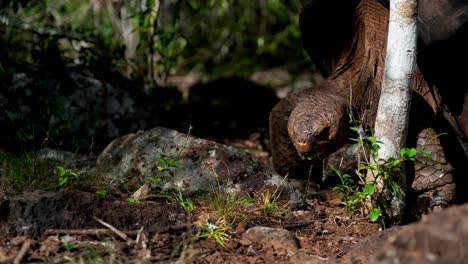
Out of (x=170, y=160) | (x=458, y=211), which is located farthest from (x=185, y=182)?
(x=458, y=211)

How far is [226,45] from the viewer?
8.85 metres

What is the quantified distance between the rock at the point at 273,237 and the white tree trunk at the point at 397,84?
23.9 inches

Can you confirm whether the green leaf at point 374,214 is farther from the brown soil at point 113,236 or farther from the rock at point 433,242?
the rock at point 433,242

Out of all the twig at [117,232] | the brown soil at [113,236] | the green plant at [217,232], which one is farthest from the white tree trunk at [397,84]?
the twig at [117,232]

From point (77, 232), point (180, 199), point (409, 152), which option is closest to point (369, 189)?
point (409, 152)

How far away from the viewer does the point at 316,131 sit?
12.4ft

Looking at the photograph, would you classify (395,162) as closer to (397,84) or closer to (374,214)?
(374,214)

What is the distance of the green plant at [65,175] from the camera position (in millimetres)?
3643

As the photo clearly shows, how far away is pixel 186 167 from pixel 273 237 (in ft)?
2.86

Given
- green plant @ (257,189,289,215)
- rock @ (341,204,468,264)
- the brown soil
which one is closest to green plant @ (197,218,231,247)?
the brown soil

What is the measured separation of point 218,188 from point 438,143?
3.94 ft

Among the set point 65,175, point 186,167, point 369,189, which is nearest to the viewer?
point 369,189

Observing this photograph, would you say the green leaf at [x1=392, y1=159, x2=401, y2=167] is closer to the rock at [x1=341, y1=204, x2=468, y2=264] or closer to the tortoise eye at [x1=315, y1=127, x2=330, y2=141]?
the tortoise eye at [x1=315, y1=127, x2=330, y2=141]

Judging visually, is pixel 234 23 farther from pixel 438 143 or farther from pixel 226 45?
pixel 438 143
